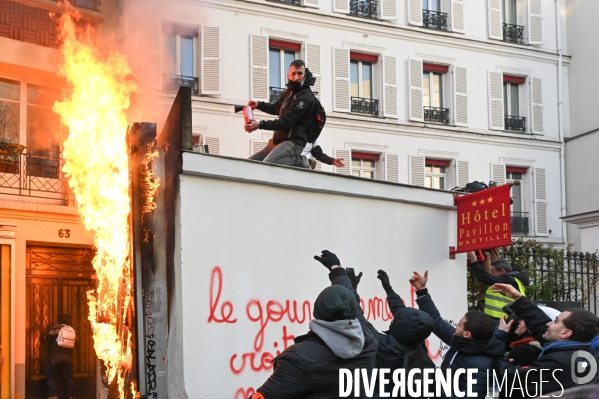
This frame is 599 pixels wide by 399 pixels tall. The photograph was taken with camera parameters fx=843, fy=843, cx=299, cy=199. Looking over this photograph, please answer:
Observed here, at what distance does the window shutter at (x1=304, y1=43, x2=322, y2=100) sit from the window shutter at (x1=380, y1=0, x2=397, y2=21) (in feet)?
8.93

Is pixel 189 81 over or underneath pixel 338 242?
over

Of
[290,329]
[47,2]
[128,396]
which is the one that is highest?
[47,2]

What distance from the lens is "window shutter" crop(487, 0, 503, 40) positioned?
27.8m

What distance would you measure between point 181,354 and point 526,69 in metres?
23.9

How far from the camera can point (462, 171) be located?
26.8 m

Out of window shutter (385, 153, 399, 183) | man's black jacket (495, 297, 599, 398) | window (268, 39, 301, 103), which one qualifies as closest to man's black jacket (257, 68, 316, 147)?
man's black jacket (495, 297, 599, 398)

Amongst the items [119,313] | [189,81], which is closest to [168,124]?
[119,313]

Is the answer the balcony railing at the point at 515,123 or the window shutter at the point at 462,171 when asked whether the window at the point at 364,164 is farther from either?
the balcony railing at the point at 515,123

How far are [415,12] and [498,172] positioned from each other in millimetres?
5868

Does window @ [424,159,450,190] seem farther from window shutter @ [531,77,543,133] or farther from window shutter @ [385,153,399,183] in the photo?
window shutter @ [531,77,543,133]

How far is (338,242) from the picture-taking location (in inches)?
325

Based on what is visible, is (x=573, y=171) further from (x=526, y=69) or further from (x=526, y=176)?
(x=526, y=69)

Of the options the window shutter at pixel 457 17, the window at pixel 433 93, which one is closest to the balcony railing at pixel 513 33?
the window shutter at pixel 457 17

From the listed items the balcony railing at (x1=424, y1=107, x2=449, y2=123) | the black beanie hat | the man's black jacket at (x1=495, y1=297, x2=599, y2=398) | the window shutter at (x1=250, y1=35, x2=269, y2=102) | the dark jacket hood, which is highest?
the window shutter at (x1=250, y1=35, x2=269, y2=102)
